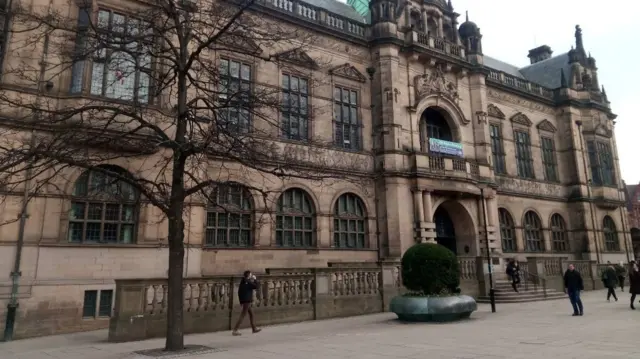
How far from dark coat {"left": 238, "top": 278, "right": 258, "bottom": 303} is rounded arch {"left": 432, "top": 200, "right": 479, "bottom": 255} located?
13.4 m

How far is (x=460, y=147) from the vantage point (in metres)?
24.8

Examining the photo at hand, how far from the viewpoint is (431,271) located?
46.8 ft

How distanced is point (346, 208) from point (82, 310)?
11433 mm

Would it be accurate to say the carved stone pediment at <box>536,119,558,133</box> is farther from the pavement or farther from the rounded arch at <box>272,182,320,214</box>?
the rounded arch at <box>272,182,320,214</box>

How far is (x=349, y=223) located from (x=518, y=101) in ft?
55.9

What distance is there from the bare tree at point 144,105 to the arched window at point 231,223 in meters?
1.14

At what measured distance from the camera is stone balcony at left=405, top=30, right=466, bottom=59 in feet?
78.3

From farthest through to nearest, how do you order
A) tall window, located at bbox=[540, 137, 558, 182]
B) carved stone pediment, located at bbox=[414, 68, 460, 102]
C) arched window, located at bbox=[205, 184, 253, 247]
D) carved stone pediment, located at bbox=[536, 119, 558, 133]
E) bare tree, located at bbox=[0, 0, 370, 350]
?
carved stone pediment, located at bbox=[536, 119, 558, 133] → tall window, located at bbox=[540, 137, 558, 182] → carved stone pediment, located at bbox=[414, 68, 460, 102] → arched window, located at bbox=[205, 184, 253, 247] → bare tree, located at bbox=[0, 0, 370, 350]

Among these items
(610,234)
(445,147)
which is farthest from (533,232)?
(445,147)

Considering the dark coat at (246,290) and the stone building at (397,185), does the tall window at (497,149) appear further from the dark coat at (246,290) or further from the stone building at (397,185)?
the dark coat at (246,290)

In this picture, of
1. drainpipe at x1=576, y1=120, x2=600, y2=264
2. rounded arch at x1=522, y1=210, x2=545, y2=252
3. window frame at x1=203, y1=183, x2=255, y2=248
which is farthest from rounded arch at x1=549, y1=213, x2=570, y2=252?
window frame at x1=203, y1=183, x2=255, y2=248

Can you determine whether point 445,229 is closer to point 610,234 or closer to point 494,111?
point 494,111

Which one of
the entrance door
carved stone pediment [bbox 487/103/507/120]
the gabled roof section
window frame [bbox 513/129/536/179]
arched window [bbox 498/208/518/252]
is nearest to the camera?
the entrance door

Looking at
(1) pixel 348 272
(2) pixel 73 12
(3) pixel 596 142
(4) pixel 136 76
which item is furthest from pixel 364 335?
(3) pixel 596 142
